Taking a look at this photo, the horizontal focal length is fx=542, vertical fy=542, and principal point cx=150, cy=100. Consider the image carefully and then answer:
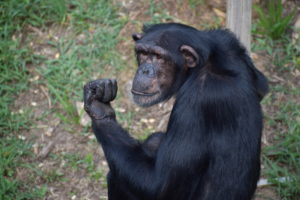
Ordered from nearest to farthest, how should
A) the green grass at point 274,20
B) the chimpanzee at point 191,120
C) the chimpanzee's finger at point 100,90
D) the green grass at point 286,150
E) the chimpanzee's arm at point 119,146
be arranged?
the chimpanzee at point 191,120 < the chimpanzee's arm at point 119,146 < the chimpanzee's finger at point 100,90 < the green grass at point 286,150 < the green grass at point 274,20

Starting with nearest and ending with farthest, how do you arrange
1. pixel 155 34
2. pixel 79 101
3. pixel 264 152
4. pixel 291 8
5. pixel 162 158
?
pixel 162 158, pixel 155 34, pixel 264 152, pixel 79 101, pixel 291 8

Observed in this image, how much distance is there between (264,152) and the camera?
622 cm

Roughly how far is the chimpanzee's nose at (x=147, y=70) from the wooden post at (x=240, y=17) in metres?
1.56

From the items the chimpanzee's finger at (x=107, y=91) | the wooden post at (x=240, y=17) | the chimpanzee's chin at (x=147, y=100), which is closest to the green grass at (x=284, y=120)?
the wooden post at (x=240, y=17)

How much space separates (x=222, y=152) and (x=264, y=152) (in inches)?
85.0

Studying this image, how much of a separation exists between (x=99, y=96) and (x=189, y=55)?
3.03 ft

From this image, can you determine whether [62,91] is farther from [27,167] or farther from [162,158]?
[162,158]

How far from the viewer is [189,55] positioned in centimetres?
446

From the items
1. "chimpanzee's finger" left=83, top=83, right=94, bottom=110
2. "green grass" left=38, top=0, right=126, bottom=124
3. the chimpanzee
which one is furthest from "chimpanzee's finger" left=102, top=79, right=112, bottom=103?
"green grass" left=38, top=0, right=126, bottom=124

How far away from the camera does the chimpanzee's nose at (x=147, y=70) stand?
4555 mm

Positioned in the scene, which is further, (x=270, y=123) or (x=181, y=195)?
(x=270, y=123)

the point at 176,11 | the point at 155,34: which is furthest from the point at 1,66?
the point at 155,34

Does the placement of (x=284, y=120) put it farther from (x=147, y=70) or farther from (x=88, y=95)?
(x=88, y=95)

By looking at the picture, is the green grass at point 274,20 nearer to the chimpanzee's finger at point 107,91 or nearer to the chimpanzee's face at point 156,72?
the chimpanzee's face at point 156,72
